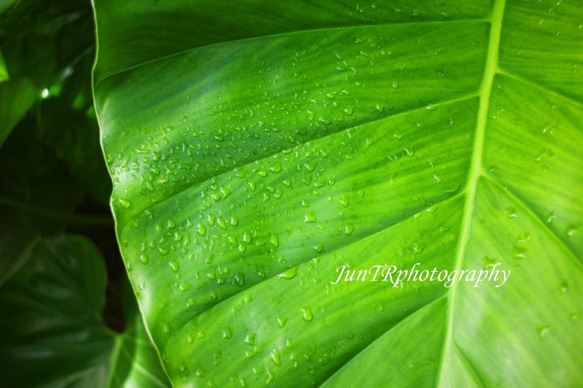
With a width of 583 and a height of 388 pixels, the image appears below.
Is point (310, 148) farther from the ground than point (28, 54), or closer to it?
farther from the ground

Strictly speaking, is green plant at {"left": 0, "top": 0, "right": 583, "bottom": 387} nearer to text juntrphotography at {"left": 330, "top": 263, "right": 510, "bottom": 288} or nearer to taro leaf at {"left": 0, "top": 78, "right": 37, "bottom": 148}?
text juntrphotography at {"left": 330, "top": 263, "right": 510, "bottom": 288}

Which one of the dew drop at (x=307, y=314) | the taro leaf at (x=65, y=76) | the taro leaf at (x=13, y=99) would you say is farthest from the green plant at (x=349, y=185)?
the taro leaf at (x=65, y=76)

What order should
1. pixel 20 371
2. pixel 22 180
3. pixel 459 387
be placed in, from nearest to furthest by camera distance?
pixel 459 387
pixel 20 371
pixel 22 180

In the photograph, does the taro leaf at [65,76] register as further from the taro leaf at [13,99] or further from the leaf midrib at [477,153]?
the leaf midrib at [477,153]

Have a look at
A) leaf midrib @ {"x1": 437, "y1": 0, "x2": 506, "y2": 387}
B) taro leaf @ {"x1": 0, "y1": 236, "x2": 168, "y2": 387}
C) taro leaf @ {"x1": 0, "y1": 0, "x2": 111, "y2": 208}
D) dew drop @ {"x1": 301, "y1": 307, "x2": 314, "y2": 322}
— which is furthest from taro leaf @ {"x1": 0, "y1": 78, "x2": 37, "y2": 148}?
leaf midrib @ {"x1": 437, "y1": 0, "x2": 506, "y2": 387}

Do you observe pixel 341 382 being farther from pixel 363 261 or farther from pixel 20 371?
pixel 20 371

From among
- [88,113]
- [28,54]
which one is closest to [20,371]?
[88,113]

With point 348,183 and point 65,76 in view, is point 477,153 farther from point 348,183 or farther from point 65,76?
point 65,76

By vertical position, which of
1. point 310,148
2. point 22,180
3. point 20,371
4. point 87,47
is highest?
point 310,148

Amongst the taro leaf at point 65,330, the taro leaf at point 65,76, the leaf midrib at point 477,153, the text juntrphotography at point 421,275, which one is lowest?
the taro leaf at point 65,330
